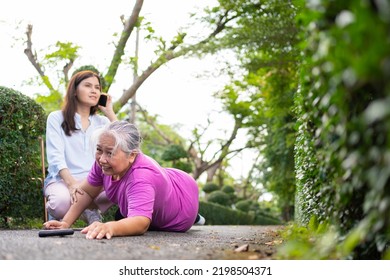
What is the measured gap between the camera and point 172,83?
2200 centimetres

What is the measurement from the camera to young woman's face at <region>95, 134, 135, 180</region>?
3.74 meters

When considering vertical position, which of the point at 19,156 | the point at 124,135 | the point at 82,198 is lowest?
the point at 82,198

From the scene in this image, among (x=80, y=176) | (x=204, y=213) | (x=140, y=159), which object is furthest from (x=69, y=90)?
(x=204, y=213)

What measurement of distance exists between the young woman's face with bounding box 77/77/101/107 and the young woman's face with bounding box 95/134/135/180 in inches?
74.0

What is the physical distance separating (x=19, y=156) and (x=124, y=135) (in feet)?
7.45

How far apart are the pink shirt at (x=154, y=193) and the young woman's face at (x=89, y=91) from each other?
1.45 meters

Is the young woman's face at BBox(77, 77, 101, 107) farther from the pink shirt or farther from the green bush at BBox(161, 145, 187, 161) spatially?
the green bush at BBox(161, 145, 187, 161)

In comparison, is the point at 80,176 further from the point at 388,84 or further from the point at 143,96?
the point at 143,96

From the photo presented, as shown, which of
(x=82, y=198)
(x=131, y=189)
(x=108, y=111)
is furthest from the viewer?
(x=108, y=111)

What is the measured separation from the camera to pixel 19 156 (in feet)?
18.3

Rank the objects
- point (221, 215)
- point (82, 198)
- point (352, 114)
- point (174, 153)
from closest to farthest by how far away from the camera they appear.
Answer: point (352, 114), point (82, 198), point (221, 215), point (174, 153)

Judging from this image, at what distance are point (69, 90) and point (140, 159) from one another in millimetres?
2063

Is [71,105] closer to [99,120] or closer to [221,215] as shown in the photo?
[99,120]

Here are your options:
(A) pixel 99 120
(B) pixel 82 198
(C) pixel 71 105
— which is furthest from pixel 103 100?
(B) pixel 82 198
